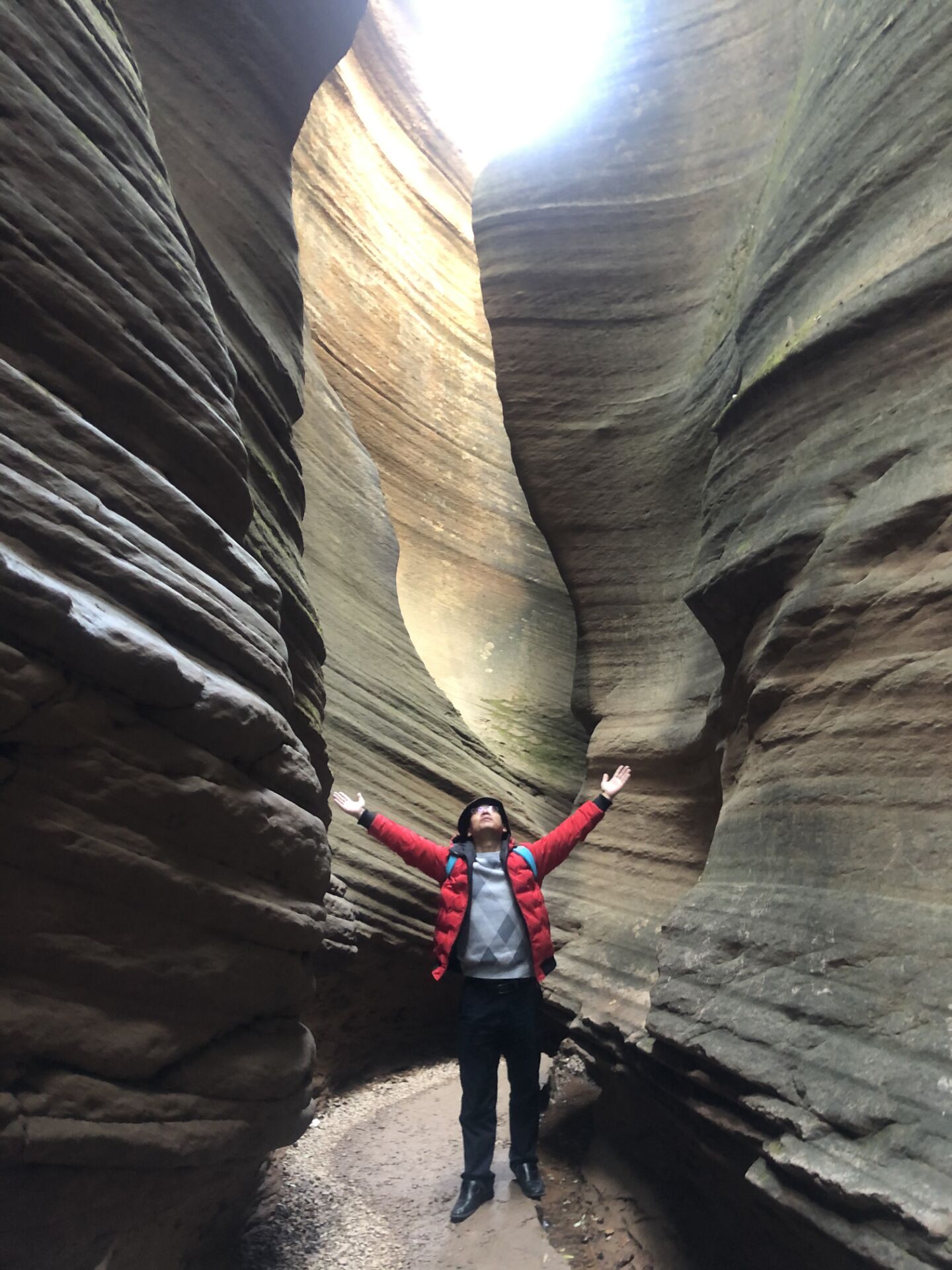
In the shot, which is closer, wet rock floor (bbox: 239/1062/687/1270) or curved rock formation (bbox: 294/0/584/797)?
wet rock floor (bbox: 239/1062/687/1270)

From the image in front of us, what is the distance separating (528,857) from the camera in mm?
4402

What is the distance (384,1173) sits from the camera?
4.38 meters

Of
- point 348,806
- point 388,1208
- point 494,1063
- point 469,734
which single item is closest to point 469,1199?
point 388,1208

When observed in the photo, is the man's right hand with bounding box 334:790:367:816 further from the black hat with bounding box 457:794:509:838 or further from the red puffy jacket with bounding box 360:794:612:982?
the black hat with bounding box 457:794:509:838

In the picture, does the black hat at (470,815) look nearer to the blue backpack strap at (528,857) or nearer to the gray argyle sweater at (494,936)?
the blue backpack strap at (528,857)

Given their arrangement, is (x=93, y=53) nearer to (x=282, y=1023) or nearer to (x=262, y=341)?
(x=262, y=341)

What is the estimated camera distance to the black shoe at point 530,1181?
13.0ft

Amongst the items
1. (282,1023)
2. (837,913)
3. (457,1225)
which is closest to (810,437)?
(837,913)

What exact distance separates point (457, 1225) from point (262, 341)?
450 cm

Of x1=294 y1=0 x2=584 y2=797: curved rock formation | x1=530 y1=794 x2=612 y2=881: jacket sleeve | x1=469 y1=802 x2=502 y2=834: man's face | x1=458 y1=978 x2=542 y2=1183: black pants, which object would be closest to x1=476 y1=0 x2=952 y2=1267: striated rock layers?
x1=458 y1=978 x2=542 y2=1183: black pants

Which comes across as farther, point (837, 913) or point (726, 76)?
point (726, 76)

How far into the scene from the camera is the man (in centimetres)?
395

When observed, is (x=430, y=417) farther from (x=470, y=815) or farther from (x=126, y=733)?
(x=126, y=733)

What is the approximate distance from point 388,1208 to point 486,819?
1.86 m
